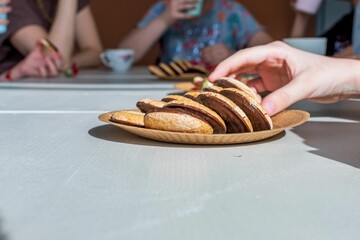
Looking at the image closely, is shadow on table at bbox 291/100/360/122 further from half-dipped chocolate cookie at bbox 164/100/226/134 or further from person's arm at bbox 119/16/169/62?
person's arm at bbox 119/16/169/62

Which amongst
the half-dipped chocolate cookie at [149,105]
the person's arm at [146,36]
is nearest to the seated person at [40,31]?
the person's arm at [146,36]

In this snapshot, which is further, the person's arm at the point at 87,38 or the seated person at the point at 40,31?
the person's arm at the point at 87,38

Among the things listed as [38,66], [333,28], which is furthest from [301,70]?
[333,28]

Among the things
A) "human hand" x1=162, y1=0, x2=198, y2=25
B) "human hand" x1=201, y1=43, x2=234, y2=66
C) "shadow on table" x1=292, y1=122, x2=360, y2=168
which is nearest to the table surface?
"shadow on table" x1=292, y1=122, x2=360, y2=168

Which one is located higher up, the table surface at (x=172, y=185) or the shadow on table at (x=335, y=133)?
the table surface at (x=172, y=185)

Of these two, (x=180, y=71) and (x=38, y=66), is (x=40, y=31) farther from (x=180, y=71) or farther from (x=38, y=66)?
(x=180, y=71)

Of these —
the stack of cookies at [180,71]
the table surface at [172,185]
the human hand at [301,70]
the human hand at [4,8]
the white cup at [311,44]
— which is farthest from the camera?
the human hand at [4,8]

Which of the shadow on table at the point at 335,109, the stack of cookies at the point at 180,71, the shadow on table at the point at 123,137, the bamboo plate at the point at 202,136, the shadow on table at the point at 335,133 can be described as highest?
the bamboo plate at the point at 202,136

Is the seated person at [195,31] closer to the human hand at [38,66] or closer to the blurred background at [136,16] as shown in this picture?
the blurred background at [136,16]

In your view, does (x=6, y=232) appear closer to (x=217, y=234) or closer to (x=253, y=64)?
(x=217, y=234)
